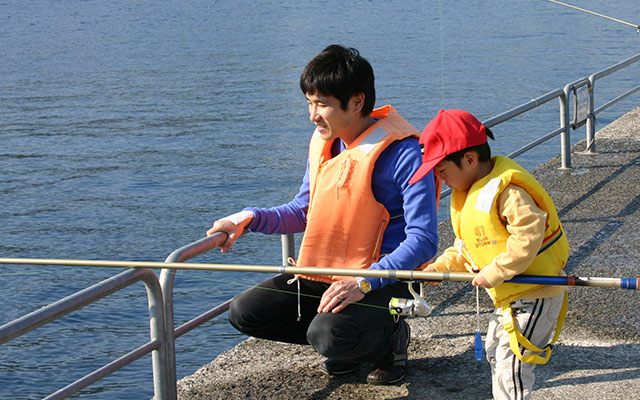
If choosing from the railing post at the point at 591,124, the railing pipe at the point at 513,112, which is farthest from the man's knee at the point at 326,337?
the railing post at the point at 591,124

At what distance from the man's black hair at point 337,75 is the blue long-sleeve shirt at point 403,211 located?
11.7 inches

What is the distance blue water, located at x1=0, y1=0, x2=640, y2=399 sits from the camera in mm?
9766

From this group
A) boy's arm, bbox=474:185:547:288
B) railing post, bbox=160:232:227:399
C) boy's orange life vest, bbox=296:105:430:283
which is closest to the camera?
boy's arm, bbox=474:185:547:288

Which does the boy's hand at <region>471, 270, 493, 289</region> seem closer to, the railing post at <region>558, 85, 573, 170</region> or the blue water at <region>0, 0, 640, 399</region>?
the blue water at <region>0, 0, 640, 399</region>

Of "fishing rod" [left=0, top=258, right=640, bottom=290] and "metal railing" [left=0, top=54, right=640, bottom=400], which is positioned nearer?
"fishing rod" [left=0, top=258, right=640, bottom=290]

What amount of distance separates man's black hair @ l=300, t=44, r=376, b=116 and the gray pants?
1125 mm

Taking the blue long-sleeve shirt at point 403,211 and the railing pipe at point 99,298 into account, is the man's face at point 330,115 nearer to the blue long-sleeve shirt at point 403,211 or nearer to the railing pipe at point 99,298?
the blue long-sleeve shirt at point 403,211

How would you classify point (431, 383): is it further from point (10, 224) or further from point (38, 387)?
point (10, 224)

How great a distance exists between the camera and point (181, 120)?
19.2 metres

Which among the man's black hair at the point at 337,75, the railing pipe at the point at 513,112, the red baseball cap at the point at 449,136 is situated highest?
the man's black hair at the point at 337,75

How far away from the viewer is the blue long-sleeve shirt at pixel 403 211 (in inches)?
143

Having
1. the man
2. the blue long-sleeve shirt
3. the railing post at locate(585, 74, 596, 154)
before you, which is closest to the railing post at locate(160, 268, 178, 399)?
the man

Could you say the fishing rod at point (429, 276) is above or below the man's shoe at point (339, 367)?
above

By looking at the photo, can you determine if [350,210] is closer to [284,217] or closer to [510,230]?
[284,217]
